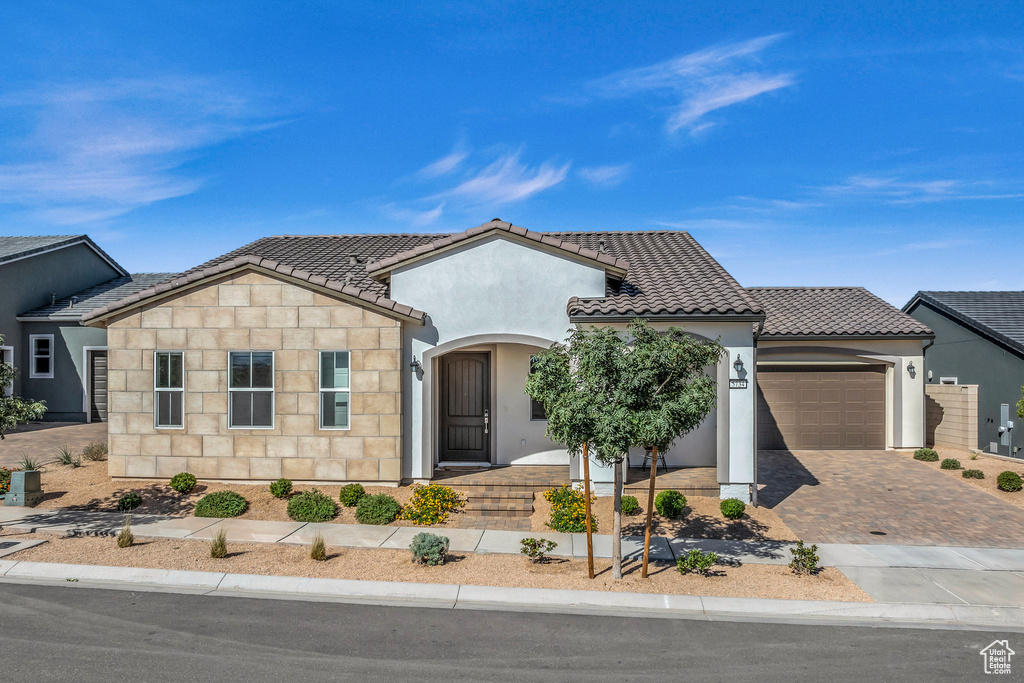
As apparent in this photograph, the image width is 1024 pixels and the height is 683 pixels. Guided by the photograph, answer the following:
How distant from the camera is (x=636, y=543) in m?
9.71

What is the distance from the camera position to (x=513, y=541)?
976cm

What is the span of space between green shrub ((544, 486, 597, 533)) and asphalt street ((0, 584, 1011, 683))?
3.17 metres

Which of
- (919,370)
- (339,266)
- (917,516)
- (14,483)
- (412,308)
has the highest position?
(339,266)

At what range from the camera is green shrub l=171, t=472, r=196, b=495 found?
38.7 feet

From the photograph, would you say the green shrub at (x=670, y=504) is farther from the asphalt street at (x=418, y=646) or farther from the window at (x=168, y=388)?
the window at (x=168, y=388)

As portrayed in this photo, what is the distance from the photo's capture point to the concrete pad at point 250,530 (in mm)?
9750

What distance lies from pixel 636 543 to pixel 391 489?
507cm

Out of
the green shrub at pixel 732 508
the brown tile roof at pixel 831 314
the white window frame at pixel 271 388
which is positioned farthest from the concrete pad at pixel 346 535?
the brown tile roof at pixel 831 314

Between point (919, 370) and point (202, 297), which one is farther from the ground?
point (202, 297)

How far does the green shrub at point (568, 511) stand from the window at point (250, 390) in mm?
6195

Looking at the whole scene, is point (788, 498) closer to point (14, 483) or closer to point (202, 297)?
point (202, 297)

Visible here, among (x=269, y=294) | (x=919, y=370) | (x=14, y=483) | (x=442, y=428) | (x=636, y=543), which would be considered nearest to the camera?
(x=636, y=543)

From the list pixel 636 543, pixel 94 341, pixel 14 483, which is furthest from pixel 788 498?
pixel 94 341

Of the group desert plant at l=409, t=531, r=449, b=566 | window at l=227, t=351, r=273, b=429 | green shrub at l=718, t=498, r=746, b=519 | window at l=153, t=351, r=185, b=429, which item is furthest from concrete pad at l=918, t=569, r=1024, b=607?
window at l=153, t=351, r=185, b=429
